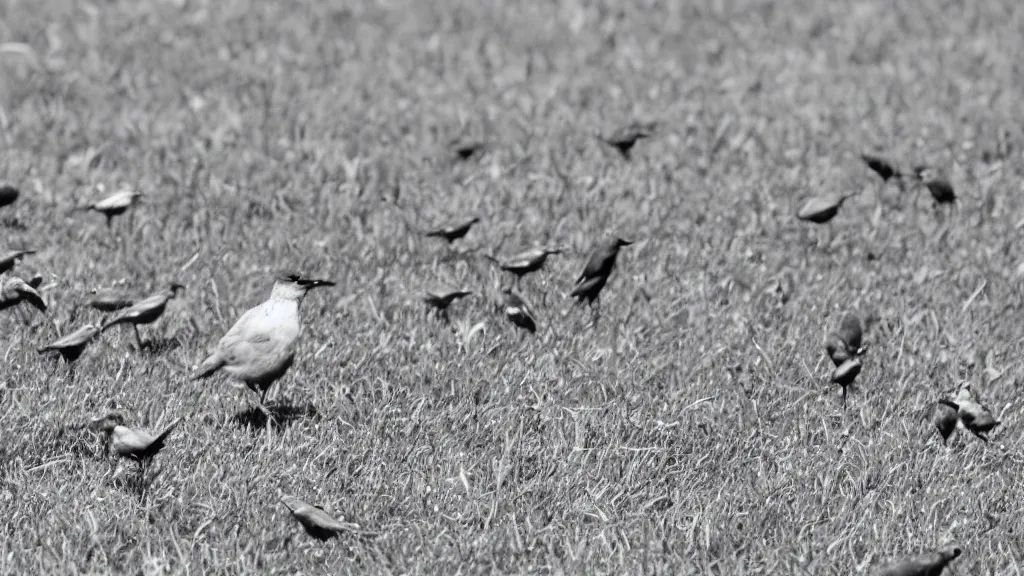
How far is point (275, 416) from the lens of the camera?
5512mm

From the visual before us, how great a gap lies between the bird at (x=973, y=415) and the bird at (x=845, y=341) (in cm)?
52

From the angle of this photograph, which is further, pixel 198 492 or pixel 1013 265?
pixel 1013 265

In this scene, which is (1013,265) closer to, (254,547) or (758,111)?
(758,111)

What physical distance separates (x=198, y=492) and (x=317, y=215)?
3.01m

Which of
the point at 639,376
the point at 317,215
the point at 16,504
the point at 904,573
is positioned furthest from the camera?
the point at 317,215

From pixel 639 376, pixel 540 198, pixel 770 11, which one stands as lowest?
pixel 770 11

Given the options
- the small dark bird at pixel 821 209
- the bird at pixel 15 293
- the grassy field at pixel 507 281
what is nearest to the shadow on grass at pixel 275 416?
the grassy field at pixel 507 281

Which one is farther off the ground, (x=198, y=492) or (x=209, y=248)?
(x=198, y=492)

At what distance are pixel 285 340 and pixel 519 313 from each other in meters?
1.15

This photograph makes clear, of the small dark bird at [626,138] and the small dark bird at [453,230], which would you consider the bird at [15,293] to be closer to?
the small dark bird at [453,230]

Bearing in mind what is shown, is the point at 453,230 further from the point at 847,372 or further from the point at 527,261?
the point at 847,372

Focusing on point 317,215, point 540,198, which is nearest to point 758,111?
point 540,198

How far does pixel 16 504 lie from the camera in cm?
484

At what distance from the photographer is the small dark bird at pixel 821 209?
749 centimetres
